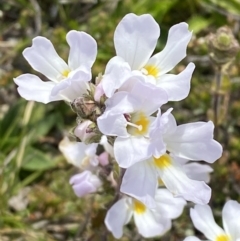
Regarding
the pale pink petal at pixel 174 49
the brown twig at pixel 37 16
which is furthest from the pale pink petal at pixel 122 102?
the brown twig at pixel 37 16

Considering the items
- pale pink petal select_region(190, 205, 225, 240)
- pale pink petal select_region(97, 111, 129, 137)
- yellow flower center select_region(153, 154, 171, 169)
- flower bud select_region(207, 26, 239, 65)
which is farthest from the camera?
flower bud select_region(207, 26, 239, 65)

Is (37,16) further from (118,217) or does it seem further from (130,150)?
(130,150)

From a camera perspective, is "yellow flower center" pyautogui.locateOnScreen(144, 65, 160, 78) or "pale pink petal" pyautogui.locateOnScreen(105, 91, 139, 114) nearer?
"pale pink petal" pyautogui.locateOnScreen(105, 91, 139, 114)

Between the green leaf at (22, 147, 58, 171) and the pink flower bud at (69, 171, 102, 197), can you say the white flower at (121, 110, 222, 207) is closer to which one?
the pink flower bud at (69, 171, 102, 197)

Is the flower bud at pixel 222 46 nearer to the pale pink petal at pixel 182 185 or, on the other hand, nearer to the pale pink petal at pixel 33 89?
the pale pink petal at pixel 182 185

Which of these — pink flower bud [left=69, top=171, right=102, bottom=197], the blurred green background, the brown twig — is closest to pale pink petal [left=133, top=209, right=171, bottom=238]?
pink flower bud [left=69, top=171, right=102, bottom=197]

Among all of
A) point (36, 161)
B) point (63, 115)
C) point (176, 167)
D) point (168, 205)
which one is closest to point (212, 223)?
point (168, 205)

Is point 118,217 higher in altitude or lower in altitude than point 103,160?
lower
